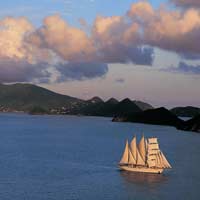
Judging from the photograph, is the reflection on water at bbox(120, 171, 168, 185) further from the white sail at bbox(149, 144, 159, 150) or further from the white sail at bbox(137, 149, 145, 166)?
the white sail at bbox(149, 144, 159, 150)

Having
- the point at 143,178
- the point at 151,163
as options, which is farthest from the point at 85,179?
the point at 151,163

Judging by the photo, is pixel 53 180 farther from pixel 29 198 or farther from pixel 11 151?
pixel 11 151

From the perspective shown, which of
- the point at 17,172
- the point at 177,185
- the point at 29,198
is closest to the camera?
the point at 29,198

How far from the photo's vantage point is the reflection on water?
9145cm

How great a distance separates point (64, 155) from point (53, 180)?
41.2 m

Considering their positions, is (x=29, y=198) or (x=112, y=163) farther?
(x=112, y=163)

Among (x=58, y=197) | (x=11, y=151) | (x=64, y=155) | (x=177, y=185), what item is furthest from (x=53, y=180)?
(x=11, y=151)

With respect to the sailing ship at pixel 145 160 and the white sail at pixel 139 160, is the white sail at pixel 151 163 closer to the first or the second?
the sailing ship at pixel 145 160

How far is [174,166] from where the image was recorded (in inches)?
4500

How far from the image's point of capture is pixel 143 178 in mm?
95500

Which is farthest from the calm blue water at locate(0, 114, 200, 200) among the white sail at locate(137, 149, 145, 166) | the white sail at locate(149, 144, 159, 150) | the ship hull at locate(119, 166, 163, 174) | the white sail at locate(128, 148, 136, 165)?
the white sail at locate(149, 144, 159, 150)

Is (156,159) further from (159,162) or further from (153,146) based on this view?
(153,146)

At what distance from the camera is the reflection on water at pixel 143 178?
3600 inches

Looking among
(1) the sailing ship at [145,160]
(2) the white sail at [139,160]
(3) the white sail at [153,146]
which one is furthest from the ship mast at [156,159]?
(2) the white sail at [139,160]
